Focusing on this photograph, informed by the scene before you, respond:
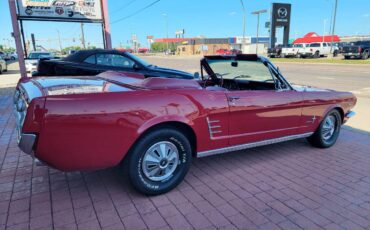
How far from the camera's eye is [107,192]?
3.09 m

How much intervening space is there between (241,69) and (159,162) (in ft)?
6.66

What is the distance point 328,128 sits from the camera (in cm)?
459

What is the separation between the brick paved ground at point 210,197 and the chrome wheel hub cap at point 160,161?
23 centimetres

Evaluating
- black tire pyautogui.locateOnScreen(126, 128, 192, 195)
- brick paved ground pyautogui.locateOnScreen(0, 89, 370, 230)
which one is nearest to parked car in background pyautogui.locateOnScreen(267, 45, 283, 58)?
brick paved ground pyautogui.locateOnScreen(0, 89, 370, 230)

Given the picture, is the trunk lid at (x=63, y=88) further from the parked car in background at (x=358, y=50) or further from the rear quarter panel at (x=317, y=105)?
the parked car in background at (x=358, y=50)

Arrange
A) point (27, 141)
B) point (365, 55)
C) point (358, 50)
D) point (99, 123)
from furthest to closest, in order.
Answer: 1. point (365, 55)
2. point (358, 50)
3. point (99, 123)
4. point (27, 141)

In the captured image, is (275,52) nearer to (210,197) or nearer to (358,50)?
(358,50)

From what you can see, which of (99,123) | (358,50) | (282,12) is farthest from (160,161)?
(282,12)

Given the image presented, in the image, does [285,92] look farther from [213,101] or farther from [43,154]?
[43,154]

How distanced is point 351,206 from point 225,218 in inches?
53.0

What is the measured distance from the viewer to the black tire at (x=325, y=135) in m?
4.44

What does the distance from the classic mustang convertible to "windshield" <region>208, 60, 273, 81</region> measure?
1cm

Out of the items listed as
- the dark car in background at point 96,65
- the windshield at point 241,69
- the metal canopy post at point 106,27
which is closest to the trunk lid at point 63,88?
the windshield at point 241,69

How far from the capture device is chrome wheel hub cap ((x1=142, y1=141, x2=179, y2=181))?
293cm
